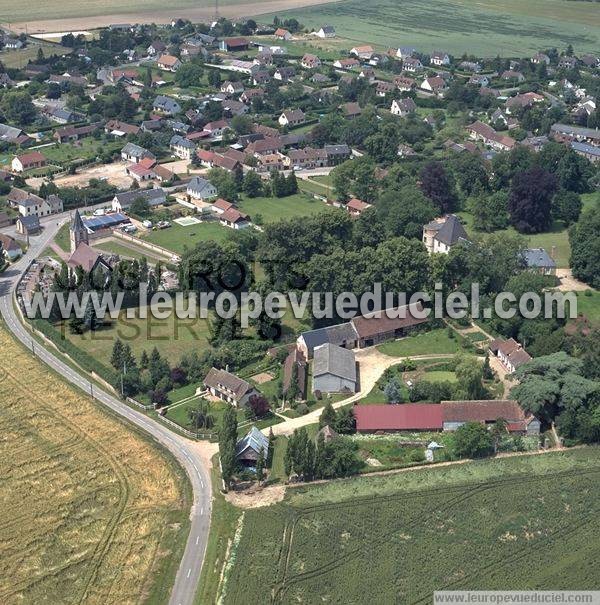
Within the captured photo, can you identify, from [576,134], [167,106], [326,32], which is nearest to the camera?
[576,134]

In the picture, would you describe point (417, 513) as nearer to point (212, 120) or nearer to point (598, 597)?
point (598, 597)

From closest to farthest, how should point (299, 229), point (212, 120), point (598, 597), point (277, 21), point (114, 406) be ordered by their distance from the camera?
point (598, 597)
point (114, 406)
point (299, 229)
point (212, 120)
point (277, 21)

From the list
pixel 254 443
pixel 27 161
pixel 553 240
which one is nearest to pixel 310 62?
pixel 27 161

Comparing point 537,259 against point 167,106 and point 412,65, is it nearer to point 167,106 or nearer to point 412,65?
point 167,106

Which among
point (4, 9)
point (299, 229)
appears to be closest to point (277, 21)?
point (4, 9)

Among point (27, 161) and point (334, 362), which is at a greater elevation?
point (27, 161)

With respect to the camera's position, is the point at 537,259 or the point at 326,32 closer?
the point at 537,259

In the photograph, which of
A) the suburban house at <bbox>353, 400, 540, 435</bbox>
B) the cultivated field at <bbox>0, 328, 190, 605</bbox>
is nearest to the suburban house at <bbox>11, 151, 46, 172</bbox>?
the cultivated field at <bbox>0, 328, 190, 605</bbox>
